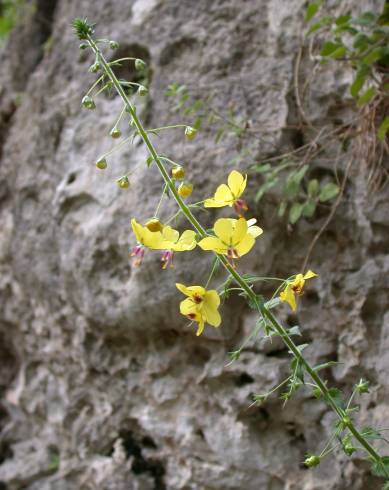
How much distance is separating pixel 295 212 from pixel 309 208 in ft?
0.13

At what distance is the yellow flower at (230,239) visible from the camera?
105 cm

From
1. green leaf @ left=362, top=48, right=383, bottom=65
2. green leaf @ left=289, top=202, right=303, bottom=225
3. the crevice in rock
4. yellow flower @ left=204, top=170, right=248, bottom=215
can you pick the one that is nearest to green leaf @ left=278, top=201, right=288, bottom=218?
green leaf @ left=289, top=202, right=303, bottom=225

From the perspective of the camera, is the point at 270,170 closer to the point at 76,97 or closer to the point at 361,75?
the point at 361,75

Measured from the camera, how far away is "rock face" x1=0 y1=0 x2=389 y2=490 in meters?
1.71

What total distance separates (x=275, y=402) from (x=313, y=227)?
1.68ft

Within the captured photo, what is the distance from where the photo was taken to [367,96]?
1.57m

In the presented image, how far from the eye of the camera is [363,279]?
5.43ft

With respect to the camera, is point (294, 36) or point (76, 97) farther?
point (76, 97)

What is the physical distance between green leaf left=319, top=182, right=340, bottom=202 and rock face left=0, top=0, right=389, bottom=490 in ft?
0.26

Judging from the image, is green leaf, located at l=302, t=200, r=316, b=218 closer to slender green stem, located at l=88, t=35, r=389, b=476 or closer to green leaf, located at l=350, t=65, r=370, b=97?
green leaf, located at l=350, t=65, r=370, b=97

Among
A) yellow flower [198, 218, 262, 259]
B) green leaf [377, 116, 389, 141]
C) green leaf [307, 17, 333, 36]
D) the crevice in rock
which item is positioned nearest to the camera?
yellow flower [198, 218, 262, 259]

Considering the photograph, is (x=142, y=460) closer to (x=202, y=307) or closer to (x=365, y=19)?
(x=202, y=307)

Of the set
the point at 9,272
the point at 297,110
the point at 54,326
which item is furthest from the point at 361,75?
the point at 9,272

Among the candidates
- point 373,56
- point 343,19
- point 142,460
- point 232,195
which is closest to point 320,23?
point 343,19
